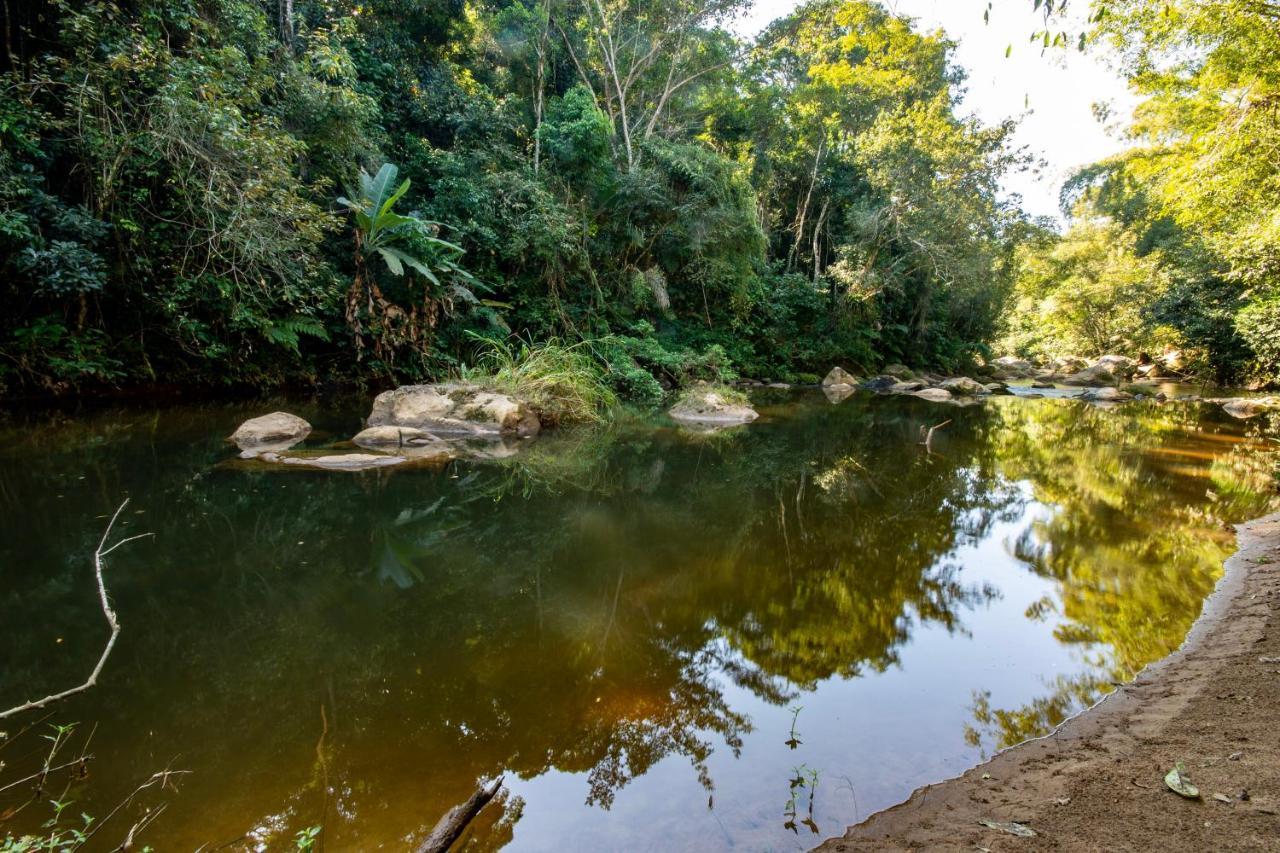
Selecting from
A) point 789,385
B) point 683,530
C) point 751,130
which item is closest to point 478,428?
point 683,530

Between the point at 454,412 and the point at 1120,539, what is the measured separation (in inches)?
299

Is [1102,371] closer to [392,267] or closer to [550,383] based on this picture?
[550,383]

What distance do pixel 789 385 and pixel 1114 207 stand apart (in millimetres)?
20751

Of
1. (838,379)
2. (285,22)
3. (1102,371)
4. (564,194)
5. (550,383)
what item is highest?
(285,22)

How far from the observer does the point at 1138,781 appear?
1.84 metres

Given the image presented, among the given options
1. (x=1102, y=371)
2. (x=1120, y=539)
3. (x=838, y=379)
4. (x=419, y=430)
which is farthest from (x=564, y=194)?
(x=1102, y=371)

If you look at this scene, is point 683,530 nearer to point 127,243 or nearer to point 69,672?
point 69,672

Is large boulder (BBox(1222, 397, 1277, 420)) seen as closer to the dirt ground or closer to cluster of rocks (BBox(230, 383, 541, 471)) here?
the dirt ground

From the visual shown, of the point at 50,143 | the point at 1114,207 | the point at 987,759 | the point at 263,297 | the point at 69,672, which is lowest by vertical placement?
the point at 987,759

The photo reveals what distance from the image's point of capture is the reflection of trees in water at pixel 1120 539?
276cm

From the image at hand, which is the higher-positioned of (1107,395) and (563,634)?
(1107,395)

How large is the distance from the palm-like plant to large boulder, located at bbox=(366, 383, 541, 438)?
263 cm

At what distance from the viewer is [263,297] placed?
9297mm

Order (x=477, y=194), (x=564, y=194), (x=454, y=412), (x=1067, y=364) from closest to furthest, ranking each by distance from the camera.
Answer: (x=454, y=412) < (x=477, y=194) < (x=564, y=194) < (x=1067, y=364)
